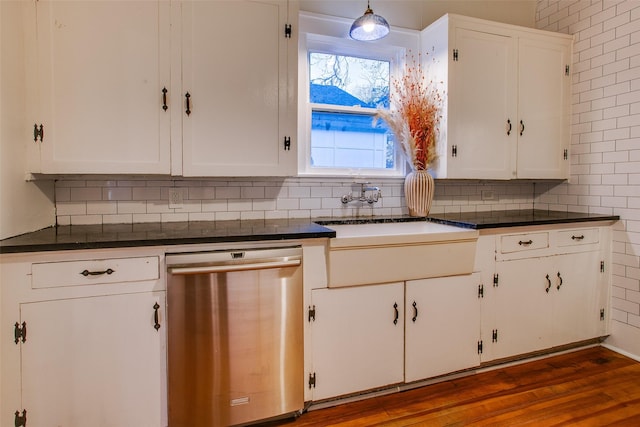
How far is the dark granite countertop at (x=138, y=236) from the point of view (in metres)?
1.45

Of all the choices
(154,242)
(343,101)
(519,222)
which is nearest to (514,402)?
(519,222)

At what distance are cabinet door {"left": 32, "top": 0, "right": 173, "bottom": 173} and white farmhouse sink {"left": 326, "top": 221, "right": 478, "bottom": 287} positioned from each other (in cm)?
108

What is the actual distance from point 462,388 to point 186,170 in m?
2.05

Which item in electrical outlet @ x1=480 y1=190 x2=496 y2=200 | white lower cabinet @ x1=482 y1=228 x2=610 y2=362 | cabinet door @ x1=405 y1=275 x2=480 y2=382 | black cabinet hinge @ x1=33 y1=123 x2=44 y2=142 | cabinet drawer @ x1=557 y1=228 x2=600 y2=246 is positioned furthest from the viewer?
electrical outlet @ x1=480 y1=190 x2=496 y2=200

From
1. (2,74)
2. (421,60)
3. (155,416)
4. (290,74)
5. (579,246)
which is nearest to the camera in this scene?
(2,74)

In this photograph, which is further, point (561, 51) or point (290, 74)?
point (561, 51)

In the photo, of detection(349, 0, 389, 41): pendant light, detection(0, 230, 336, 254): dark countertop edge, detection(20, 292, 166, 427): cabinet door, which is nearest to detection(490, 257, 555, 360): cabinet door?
detection(0, 230, 336, 254): dark countertop edge

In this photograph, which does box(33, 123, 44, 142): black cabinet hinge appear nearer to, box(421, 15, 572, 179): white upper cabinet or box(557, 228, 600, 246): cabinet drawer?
box(421, 15, 572, 179): white upper cabinet

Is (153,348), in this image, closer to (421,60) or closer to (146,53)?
(146,53)

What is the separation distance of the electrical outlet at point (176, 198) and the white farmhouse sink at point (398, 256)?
103cm

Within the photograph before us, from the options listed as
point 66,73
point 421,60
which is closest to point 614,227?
point 421,60

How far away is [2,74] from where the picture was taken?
1488mm

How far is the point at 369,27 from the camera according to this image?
2.16 meters

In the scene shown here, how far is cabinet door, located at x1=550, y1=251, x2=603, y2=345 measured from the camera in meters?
2.41
